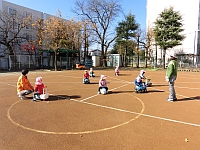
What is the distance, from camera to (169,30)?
87.9 ft

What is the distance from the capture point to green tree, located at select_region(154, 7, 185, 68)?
87.2ft

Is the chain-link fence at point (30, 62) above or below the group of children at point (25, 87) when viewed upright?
above

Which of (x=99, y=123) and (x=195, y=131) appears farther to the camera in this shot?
(x=99, y=123)

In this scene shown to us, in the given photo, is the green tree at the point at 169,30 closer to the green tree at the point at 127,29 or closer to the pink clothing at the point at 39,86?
the green tree at the point at 127,29

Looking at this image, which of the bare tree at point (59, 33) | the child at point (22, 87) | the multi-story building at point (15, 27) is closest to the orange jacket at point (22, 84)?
the child at point (22, 87)

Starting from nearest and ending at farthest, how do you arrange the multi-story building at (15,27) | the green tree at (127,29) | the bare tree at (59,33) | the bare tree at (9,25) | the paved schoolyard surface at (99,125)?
the paved schoolyard surface at (99,125) → the bare tree at (59,33) → the bare tree at (9,25) → the multi-story building at (15,27) → the green tree at (127,29)

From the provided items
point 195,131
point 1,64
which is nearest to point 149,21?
point 1,64

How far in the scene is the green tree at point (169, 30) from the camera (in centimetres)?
2659

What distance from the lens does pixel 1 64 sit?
1038 inches

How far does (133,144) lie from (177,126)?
1592 mm

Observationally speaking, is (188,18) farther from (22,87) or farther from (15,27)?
(22,87)

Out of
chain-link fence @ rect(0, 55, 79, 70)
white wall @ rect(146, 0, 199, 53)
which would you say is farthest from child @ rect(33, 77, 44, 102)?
white wall @ rect(146, 0, 199, 53)

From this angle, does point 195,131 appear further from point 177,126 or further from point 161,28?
point 161,28

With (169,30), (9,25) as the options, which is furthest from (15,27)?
(169,30)
